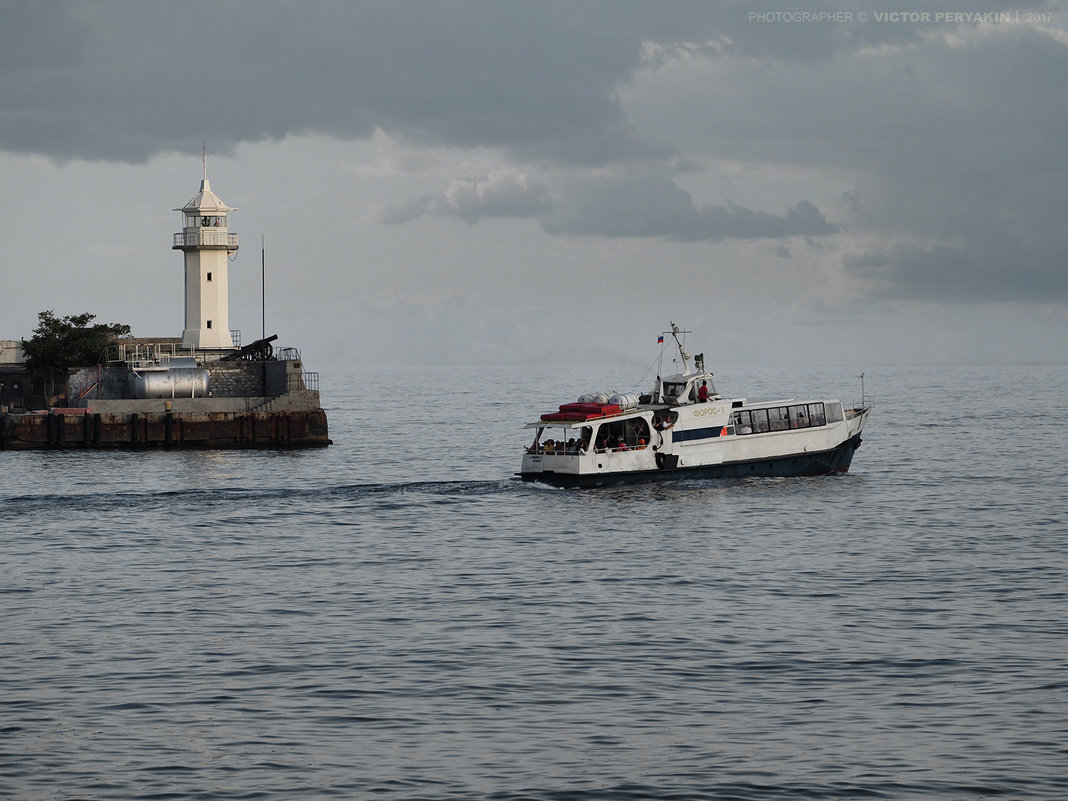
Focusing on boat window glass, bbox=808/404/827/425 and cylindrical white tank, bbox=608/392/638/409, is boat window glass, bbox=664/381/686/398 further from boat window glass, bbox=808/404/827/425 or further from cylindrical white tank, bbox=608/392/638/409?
boat window glass, bbox=808/404/827/425

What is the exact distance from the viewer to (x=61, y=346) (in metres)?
89.6

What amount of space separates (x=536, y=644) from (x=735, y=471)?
1131 inches

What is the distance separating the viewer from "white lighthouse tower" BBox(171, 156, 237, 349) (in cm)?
9075

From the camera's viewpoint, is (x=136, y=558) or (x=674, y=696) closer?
(x=674, y=696)

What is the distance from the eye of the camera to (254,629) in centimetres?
2758

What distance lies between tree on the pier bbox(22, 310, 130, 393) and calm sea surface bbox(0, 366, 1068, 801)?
3938 cm

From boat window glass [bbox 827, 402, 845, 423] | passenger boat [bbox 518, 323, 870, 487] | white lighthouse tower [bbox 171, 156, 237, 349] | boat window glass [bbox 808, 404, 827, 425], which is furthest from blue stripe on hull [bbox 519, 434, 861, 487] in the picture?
white lighthouse tower [bbox 171, 156, 237, 349]

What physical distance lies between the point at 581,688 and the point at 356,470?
46160 millimetres

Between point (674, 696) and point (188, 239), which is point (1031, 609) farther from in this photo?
point (188, 239)

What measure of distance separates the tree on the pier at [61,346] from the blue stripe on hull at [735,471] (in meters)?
47.5

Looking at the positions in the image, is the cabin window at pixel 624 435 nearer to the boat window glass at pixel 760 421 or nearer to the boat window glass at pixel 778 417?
the boat window glass at pixel 760 421

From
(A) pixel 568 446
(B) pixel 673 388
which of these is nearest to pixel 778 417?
(B) pixel 673 388

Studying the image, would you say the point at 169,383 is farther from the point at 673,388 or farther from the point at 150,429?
the point at 673,388

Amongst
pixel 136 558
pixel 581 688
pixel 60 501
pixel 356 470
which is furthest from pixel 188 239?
pixel 581 688
